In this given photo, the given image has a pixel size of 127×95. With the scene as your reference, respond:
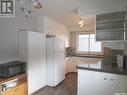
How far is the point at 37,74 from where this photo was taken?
3.43 m

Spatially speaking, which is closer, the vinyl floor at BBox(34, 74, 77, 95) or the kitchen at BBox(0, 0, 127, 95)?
the kitchen at BBox(0, 0, 127, 95)

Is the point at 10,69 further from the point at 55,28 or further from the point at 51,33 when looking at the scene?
the point at 55,28

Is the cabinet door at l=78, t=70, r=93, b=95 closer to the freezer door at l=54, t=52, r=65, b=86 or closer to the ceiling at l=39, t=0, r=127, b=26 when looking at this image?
the ceiling at l=39, t=0, r=127, b=26

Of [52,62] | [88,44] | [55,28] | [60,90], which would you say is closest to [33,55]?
[52,62]

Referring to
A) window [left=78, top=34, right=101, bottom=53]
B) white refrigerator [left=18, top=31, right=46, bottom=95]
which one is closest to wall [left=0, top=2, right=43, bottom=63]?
white refrigerator [left=18, top=31, right=46, bottom=95]

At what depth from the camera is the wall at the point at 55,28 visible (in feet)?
13.2

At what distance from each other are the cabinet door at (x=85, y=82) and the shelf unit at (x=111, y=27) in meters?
0.90

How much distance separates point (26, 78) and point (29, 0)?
74.5 inches

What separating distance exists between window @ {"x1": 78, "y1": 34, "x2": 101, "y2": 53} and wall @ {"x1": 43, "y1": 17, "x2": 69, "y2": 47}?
2.37 ft

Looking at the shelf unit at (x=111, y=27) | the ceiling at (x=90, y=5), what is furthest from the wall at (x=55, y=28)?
the shelf unit at (x=111, y=27)

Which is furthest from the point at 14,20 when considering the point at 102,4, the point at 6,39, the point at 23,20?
the point at 102,4

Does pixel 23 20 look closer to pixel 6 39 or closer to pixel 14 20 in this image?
pixel 14 20

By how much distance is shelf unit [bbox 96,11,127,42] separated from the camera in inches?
100

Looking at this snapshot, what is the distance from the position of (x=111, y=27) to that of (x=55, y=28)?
2.51 m
